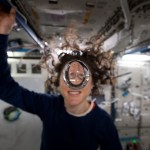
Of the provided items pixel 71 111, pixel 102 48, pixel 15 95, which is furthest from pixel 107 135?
pixel 102 48

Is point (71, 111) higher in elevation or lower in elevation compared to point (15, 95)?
lower

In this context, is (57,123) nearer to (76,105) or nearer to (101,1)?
(76,105)

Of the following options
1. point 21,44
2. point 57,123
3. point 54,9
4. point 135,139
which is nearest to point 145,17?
point 54,9

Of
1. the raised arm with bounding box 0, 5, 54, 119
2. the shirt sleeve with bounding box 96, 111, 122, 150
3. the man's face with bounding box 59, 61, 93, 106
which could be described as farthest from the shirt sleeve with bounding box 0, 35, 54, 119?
the shirt sleeve with bounding box 96, 111, 122, 150

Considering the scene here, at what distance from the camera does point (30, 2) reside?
4.65ft

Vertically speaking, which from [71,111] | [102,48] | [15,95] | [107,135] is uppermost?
[102,48]

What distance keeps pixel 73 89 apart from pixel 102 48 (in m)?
0.82

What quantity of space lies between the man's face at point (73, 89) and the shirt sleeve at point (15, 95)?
194 mm

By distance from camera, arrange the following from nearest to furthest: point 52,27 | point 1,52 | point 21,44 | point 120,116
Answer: point 1,52, point 52,27, point 21,44, point 120,116

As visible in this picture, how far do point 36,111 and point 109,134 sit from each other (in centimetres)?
50

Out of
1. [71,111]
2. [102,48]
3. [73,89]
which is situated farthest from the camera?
[102,48]

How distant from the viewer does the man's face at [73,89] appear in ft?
4.28

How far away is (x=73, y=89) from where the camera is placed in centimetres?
130

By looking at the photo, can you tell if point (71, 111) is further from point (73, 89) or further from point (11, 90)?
point (11, 90)
